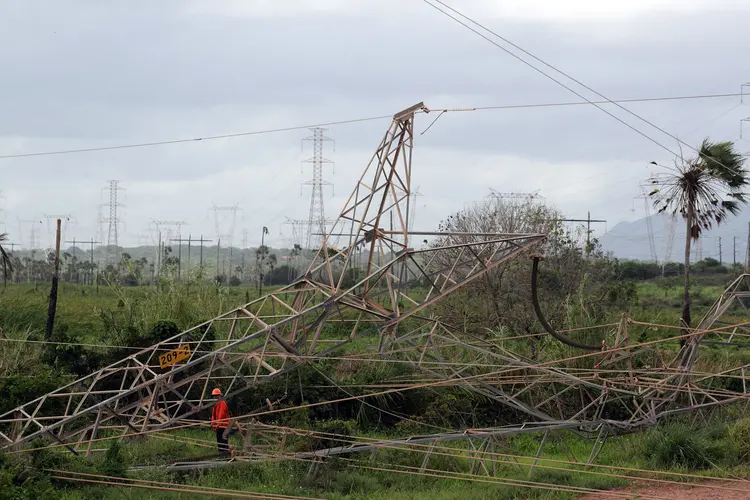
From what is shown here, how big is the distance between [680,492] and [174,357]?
944 centimetres

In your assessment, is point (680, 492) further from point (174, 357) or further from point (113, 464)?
point (113, 464)

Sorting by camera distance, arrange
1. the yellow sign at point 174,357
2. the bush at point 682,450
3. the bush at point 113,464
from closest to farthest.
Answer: the bush at point 113,464
the yellow sign at point 174,357
the bush at point 682,450

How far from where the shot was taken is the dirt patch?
14.6 meters

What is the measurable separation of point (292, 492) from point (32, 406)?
7.08m

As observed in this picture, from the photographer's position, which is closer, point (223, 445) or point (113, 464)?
point (113, 464)

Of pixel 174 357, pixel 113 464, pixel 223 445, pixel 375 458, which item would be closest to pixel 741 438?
pixel 375 458

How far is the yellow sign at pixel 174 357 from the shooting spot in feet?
49.4

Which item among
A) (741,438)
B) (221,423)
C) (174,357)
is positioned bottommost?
(741,438)

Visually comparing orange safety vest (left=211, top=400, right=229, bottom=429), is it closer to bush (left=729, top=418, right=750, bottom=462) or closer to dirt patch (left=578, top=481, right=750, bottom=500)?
dirt patch (left=578, top=481, right=750, bottom=500)

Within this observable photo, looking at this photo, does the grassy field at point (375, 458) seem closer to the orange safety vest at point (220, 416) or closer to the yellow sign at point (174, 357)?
the orange safety vest at point (220, 416)

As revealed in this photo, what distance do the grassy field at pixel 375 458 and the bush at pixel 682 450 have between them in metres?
0.02

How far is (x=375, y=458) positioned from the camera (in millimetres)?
17312

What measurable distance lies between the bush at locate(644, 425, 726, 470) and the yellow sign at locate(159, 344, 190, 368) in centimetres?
960

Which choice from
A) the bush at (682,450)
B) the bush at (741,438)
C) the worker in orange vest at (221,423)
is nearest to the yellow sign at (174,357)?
the worker in orange vest at (221,423)
